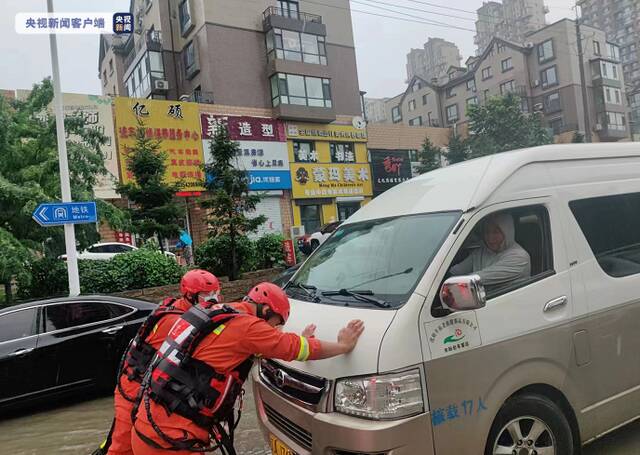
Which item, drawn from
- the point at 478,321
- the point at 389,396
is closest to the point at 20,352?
the point at 389,396

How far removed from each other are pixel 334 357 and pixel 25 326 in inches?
186

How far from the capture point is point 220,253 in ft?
42.9

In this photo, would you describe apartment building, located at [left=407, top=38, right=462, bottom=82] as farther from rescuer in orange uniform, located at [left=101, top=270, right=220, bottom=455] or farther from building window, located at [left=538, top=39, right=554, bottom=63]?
rescuer in orange uniform, located at [left=101, top=270, right=220, bottom=455]

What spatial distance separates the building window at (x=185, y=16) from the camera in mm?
28641

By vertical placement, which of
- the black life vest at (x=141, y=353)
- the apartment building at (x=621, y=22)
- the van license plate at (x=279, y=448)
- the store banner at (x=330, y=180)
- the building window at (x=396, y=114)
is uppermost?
the apartment building at (x=621, y=22)

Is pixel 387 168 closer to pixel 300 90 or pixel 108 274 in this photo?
pixel 300 90

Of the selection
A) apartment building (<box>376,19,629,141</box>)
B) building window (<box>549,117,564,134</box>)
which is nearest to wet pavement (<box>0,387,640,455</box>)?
apartment building (<box>376,19,629,141</box>)

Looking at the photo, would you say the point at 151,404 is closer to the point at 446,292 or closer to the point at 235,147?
the point at 446,292

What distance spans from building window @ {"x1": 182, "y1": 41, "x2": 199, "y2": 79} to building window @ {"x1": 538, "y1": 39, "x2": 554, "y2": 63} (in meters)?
34.4

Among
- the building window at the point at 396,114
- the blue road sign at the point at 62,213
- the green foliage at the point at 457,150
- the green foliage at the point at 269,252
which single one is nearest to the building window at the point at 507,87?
the building window at the point at 396,114

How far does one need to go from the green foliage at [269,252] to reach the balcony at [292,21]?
18740mm

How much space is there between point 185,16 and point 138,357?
98.8ft

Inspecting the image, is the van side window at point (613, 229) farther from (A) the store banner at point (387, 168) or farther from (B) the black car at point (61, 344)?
(A) the store banner at point (387, 168)

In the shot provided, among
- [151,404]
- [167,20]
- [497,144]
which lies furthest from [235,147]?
[497,144]
